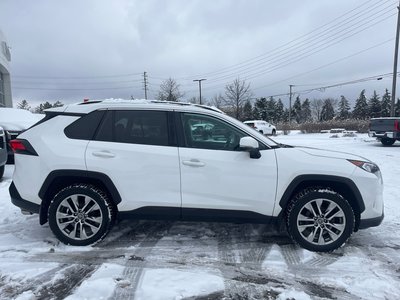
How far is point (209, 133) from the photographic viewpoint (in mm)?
4445

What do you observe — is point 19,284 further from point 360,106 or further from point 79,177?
point 360,106

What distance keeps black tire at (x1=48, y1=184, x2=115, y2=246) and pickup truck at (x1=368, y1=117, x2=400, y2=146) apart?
653 inches

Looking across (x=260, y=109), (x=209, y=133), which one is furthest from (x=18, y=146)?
(x=260, y=109)

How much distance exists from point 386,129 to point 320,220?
15.5m

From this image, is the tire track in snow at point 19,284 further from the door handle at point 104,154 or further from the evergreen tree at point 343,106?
the evergreen tree at point 343,106

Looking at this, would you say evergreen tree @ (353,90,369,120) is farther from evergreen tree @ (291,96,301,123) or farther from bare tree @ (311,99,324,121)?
bare tree @ (311,99,324,121)

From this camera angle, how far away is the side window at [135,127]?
14.4 feet

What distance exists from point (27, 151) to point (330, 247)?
391 cm

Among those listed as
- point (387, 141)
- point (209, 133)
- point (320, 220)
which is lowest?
point (387, 141)

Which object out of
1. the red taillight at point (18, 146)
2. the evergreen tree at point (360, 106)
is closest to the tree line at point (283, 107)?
the evergreen tree at point (360, 106)

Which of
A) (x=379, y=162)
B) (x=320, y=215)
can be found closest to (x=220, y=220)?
(x=320, y=215)

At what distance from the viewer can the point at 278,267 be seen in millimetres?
3906

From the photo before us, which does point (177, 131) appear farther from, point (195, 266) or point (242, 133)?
point (195, 266)

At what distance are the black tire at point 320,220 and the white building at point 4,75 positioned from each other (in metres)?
32.8
